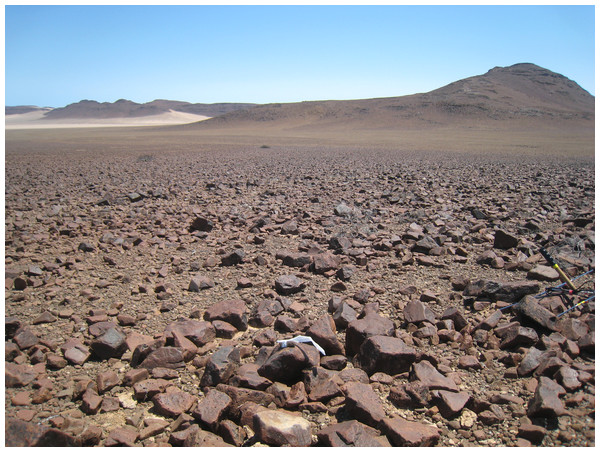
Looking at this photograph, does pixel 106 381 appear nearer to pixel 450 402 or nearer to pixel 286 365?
pixel 286 365

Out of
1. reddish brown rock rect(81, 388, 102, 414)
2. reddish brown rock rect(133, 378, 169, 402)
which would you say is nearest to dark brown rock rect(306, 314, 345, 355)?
reddish brown rock rect(133, 378, 169, 402)

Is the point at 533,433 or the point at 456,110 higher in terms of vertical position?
the point at 456,110

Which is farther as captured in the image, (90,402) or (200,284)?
(200,284)

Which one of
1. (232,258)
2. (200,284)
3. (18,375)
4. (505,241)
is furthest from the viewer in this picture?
(505,241)

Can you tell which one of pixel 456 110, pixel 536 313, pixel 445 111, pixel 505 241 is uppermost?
pixel 456 110

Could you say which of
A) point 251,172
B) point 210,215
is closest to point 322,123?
point 251,172

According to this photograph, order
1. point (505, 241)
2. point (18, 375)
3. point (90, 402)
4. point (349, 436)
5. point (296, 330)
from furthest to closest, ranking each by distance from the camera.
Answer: point (505, 241), point (296, 330), point (18, 375), point (90, 402), point (349, 436)

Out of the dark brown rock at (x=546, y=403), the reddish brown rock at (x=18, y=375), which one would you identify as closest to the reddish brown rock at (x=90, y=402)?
the reddish brown rock at (x=18, y=375)

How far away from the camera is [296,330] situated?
3.36 m

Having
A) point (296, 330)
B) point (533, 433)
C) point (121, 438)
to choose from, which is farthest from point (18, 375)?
point (533, 433)

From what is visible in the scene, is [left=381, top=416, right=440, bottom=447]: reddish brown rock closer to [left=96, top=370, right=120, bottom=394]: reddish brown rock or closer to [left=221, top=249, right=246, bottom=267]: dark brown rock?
[left=96, top=370, right=120, bottom=394]: reddish brown rock

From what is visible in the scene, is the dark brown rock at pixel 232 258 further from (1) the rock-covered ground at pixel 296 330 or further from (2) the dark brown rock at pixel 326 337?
(2) the dark brown rock at pixel 326 337

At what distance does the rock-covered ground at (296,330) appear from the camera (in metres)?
2.30

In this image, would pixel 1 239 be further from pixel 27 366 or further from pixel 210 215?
pixel 210 215
